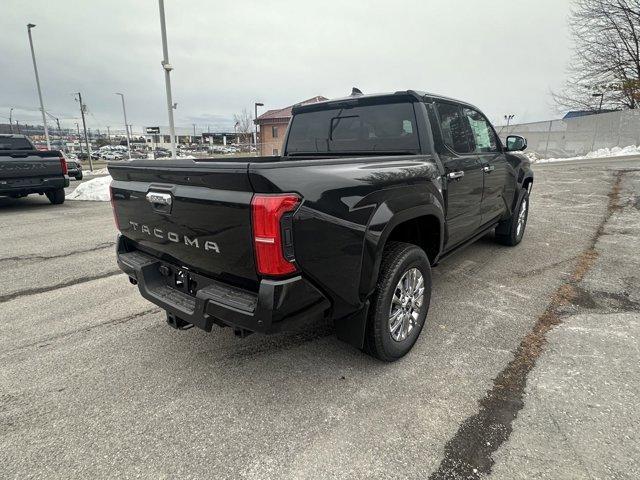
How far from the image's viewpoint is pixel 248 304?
2002mm

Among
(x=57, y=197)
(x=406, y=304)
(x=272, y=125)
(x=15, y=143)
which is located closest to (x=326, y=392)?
(x=406, y=304)

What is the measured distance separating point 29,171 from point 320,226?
30.7ft

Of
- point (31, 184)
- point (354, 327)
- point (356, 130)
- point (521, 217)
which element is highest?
point (356, 130)

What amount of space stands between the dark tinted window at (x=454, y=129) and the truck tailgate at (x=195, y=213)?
7.03ft

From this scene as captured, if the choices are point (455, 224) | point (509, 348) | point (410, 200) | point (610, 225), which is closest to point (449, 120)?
point (455, 224)

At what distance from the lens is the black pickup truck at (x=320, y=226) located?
1.91 metres

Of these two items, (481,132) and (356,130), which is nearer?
(356,130)

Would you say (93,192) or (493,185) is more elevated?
(493,185)

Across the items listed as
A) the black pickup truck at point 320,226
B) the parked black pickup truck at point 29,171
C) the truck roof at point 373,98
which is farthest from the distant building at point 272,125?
the black pickup truck at point 320,226

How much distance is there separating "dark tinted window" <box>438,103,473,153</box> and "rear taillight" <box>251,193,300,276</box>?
6.69 ft

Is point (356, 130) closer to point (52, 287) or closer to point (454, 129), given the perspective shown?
point (454, 129)

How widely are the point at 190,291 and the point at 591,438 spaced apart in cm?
243

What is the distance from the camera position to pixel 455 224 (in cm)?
352

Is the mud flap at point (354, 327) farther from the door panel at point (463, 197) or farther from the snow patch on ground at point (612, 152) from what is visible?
the snow patch on ground at point (612, 152)
